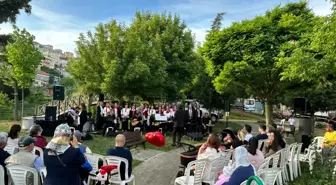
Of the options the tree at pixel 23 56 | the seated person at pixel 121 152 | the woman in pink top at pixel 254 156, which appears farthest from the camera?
the tree at pixel 23 56

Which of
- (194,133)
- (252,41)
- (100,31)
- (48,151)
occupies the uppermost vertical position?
(100,31)

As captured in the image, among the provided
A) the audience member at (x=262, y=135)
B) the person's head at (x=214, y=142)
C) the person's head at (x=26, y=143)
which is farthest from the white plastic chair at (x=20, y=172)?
the audience member at (x=262, y=135)

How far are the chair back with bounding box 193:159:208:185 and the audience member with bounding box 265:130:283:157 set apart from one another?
212 centimetres

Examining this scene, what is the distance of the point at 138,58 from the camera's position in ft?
60.0

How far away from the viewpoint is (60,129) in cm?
378

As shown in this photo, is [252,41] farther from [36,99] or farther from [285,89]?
[36,99]

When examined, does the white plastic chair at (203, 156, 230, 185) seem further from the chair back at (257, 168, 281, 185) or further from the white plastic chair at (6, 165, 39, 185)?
the white plastic chair at (6, 165, 39, 185)

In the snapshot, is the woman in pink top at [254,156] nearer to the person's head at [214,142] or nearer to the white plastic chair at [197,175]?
the person's head at [214,142]

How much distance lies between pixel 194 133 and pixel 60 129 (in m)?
11.7

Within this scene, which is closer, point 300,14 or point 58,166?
point 58,166

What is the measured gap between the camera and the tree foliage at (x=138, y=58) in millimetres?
17933

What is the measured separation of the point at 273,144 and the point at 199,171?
7.99 feet

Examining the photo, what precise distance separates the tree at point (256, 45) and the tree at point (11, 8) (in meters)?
9.02

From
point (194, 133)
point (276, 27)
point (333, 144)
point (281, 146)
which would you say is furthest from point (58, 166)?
point (276, 27)
